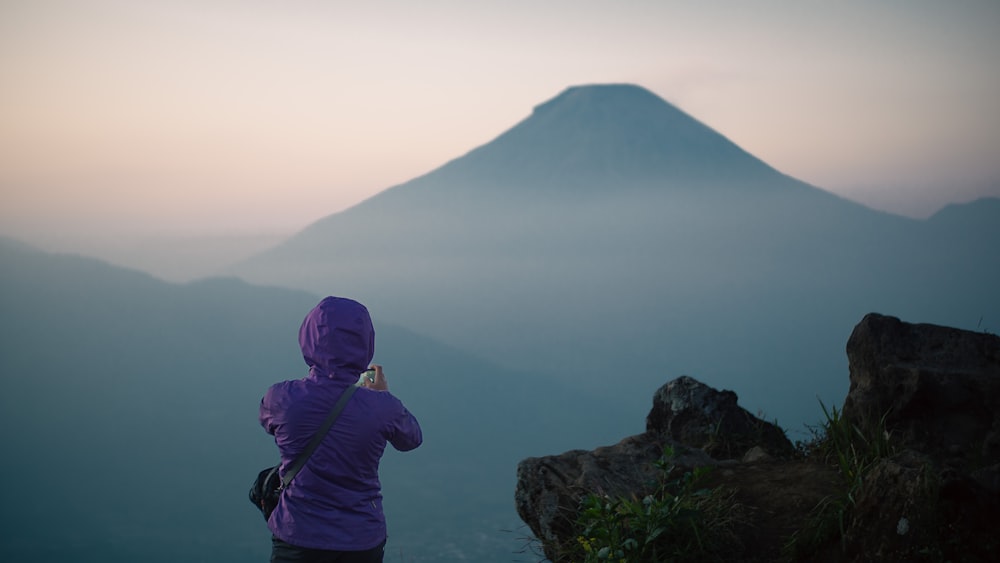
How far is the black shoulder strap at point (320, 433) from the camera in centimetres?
302

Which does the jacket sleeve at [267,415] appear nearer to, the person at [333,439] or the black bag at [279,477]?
the person at [333,439]

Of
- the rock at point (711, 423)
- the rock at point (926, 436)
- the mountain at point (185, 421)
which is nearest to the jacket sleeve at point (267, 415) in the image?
the rock at point (926, 436)

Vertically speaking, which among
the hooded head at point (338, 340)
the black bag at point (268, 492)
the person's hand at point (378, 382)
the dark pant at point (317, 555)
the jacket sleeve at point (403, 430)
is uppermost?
the hooded head at point (338, 340)

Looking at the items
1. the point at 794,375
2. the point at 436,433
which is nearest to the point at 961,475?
the point at 436,433

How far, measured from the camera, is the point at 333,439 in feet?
9.91

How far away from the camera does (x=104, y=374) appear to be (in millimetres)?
141125

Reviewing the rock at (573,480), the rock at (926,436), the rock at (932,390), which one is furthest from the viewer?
the rock at (932,390)

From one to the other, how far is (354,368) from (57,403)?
14698 cm

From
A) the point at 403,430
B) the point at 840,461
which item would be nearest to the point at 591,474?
the point at 840,461

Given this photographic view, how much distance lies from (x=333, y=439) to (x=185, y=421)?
137 metres

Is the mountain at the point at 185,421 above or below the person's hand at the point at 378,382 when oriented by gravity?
below

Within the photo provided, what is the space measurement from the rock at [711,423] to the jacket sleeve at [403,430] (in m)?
4.24

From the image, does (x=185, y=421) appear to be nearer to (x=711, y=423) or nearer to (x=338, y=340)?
(x=711, y=423)

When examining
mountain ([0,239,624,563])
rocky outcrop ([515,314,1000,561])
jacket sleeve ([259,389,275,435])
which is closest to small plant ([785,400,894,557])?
rocky outcrop ([515,314,1000,561])
